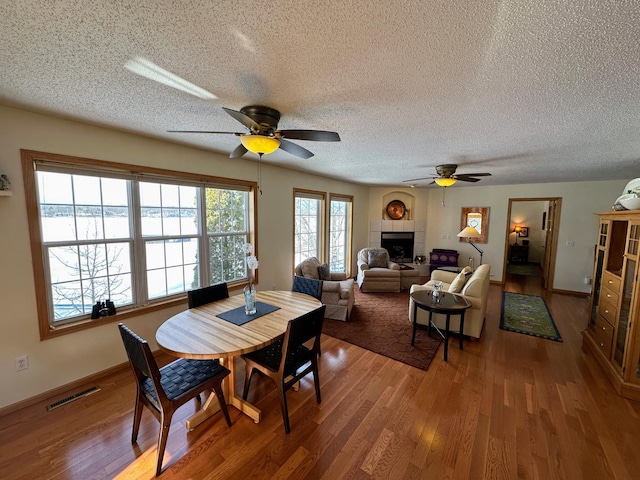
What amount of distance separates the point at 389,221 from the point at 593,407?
5.18 m

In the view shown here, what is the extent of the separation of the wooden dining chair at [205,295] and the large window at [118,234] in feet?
2.33

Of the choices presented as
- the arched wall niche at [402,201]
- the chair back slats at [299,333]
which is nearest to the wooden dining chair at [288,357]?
the chair back slats at [299,333]

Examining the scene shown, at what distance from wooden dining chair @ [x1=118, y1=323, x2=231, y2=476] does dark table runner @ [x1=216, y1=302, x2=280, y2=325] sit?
35cm

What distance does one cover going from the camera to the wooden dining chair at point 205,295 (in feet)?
8.40

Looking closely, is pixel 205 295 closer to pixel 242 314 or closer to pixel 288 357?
pixel 242 314

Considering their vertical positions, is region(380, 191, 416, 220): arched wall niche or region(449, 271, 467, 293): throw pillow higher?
region(380, 191, 416, 220): arched wall niche

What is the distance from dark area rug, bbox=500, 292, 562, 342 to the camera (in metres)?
3.74

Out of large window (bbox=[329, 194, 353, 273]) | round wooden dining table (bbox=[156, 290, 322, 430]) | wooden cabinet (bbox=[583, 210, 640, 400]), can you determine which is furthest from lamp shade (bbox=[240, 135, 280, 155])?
large window (bbox=[329, 194, 353, 273])

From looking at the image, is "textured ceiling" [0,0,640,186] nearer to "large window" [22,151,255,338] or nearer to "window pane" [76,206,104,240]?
"large window" [22,151,255,338]

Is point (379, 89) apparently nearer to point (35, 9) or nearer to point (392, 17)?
point (392, 17)

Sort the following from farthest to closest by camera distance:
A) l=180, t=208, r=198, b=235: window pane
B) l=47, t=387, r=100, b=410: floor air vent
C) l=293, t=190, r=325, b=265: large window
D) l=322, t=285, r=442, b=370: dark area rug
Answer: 1. l=293, t=190, r=325, b=265: large window
2. l=180, t=208, r=198, b=235: window pane
3. l=322, t=285, r=442, b=370: dark area rug
4. l=47, t=387, r=100, b=410: floor air vent

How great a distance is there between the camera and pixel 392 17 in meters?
1.03

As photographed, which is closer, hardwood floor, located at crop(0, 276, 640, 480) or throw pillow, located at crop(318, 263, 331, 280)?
hardwood floor, located at crop(0, 276, 640, 480)

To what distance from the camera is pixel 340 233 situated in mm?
6367
